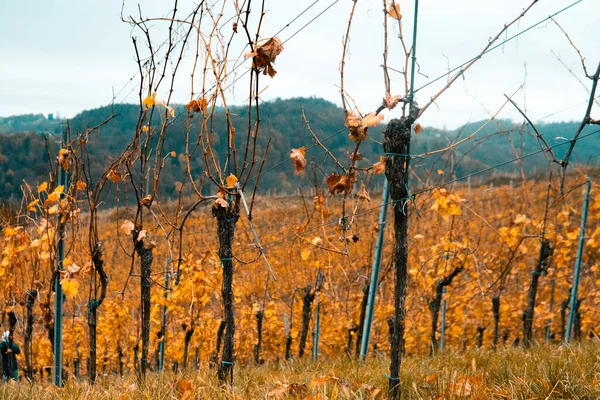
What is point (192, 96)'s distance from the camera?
2820 mm

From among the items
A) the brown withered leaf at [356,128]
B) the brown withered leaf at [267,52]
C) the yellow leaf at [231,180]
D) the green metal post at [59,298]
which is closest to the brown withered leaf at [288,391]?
the yellow leaf at [231,180]

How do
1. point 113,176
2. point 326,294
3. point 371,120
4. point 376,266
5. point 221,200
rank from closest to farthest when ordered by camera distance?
point 371,120, point 221,200, point 113,176, point 376,266, point 326,294

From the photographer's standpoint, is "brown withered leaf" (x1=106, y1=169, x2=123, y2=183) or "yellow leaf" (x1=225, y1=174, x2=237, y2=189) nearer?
Answer: "yellow leaf" (x1=225, y1=174, x2=237, y2=189)

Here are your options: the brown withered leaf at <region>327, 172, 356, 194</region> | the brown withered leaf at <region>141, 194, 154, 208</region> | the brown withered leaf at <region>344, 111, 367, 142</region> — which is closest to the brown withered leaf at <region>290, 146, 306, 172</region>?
the brown withered leaf at <region>327, 172, 356, 194</region>

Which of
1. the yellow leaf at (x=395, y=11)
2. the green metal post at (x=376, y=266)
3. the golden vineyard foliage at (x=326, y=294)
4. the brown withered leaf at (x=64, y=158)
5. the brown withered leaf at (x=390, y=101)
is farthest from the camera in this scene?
the golden vineyard foliage at (x=326, y=294)

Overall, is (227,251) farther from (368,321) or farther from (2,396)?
(368,321)

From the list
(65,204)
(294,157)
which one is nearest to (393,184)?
(294,157)

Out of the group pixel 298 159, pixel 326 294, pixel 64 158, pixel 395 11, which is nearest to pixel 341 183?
pixel 298 159

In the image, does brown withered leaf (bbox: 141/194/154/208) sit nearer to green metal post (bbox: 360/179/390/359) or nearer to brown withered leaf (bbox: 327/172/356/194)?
brown withered leaf (bbox: 327/172/356/194)

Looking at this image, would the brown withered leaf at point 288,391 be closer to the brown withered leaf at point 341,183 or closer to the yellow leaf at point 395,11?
the brown withered leaf at point 341,183

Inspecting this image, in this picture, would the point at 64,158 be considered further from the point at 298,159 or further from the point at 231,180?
the point at 298,159

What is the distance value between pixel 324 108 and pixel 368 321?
4547 inches

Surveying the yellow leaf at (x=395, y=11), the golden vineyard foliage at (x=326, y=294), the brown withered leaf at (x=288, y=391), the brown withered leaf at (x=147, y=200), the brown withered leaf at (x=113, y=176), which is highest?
the yellow leaf at (x=395, y=11)

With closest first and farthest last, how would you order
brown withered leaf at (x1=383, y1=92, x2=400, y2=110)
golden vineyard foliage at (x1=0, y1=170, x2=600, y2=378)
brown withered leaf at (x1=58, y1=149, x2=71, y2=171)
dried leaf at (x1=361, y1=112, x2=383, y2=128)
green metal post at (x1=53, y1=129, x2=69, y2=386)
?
dried leaf at (x1=361, y1=112, x2=383, y2=128) < brown withered leaf at (x1=383, y1=92, x2=400, y2=110) < brown withered leaf at (x1=58, y1=149, x2=71, y2=171) < green metal post at (x1=53, y1=129, x2=69, y2=386) < golden vineyard foliage at (x1=0, y1=170, x2=600, y2=378)
